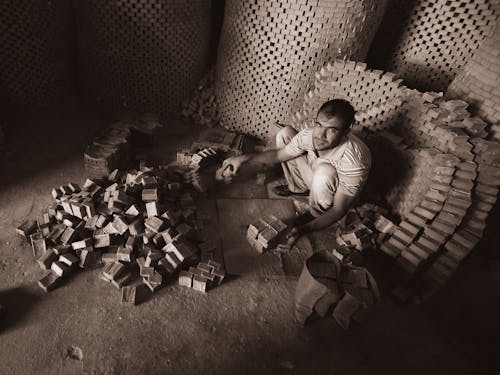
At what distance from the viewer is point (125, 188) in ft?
11.8

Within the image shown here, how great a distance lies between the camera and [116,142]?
4.19 m

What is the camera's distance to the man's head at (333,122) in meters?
3.12

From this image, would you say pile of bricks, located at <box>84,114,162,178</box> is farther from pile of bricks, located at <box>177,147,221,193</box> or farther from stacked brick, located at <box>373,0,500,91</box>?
stacked brick, located at <box>373,0,500,91</box>

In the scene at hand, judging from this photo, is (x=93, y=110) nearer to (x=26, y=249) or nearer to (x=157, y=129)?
(x=157, y=129)

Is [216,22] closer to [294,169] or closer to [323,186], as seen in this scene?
[294,169]

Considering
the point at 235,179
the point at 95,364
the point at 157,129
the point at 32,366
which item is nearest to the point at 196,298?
the point at 95,364

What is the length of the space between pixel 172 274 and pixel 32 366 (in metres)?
1.24

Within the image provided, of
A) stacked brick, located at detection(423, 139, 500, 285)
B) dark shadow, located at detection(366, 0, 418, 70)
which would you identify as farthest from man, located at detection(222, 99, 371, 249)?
dark shadow, located at detection(366, 0, 418, 70)

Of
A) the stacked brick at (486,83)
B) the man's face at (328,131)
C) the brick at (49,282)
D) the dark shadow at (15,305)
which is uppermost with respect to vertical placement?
the stacked brick at (486,83)

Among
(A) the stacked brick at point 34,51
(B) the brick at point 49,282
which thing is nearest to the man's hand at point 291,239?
(B) the brick at point 49,282

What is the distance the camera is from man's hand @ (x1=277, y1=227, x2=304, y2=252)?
11.5 feet

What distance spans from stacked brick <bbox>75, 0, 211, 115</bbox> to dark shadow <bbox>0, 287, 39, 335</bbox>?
2994mm

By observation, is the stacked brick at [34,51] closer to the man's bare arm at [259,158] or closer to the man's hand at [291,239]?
the man's bare arm at [259,158]

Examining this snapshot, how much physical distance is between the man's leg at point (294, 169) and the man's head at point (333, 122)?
67 centimetres
